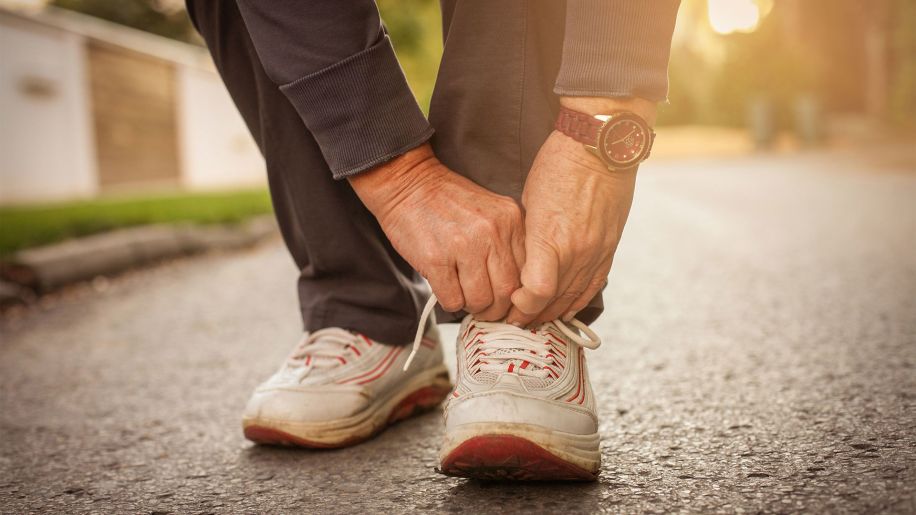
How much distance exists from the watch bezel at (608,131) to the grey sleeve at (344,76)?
23 cm

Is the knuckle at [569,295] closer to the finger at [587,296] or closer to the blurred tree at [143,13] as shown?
the finger at [587,296]

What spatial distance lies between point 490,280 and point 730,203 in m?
4.55

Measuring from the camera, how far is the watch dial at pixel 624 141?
3.28ft

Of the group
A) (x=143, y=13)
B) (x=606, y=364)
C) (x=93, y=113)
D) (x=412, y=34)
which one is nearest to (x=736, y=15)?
(x=412, y=34)

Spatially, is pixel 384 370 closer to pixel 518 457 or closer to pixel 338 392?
pixel 338 392

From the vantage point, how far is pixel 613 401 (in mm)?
1330

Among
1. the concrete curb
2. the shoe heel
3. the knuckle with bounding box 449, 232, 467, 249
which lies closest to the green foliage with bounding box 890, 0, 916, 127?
the concrete curb

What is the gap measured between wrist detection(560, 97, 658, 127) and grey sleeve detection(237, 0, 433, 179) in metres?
0.20

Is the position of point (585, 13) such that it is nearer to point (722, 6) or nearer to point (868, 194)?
point (868, 194)

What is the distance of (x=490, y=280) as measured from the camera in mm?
1036

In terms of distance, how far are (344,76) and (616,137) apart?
Answer: 13.8 inches

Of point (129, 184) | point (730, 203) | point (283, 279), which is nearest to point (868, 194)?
point (730, 203)

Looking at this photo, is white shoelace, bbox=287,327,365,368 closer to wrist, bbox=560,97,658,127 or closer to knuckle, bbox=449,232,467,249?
knuckle, bbox=449,232,467,249

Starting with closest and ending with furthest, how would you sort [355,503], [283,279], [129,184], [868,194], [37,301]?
1. [355,503]
2. [37,301]
3. [283,279]
4. [868,194]
5. [129,184]
